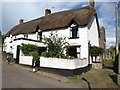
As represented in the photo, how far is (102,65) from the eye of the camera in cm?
2497

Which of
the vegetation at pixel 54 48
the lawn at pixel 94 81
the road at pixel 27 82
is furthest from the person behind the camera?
the vegetation at pixel 54 48

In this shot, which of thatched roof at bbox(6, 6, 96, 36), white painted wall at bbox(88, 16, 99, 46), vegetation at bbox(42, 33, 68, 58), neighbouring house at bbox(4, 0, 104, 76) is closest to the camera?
vegetation at bbox(42, 33, 68, 58)

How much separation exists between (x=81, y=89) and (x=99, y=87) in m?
1.85

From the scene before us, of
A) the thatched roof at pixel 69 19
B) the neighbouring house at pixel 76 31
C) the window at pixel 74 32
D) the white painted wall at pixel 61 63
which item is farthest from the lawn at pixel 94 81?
the thatched roof at pixel 69 19

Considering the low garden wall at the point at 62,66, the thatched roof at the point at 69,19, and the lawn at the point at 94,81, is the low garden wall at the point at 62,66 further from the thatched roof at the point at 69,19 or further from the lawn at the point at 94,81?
the thatched roof at the point at 69,19

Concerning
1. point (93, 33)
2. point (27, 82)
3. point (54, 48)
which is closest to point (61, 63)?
point (54, 48)

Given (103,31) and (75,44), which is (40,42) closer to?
(75,44)

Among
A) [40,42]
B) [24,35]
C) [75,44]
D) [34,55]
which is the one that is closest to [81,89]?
[34,55]

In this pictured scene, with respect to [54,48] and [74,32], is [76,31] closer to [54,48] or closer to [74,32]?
[74,32]

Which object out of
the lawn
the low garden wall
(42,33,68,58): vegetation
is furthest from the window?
the lawn

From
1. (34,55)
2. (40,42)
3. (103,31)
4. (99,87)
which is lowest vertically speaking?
(99,87)

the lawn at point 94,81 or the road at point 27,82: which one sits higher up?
the road at point 27,82

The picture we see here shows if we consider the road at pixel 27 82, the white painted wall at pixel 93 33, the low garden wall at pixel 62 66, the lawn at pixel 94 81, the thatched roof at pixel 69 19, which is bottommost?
the lawn at pixel 94 81

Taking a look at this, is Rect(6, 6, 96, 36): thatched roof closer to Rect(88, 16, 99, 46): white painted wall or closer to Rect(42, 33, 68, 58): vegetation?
Rect(88, 16, 99, 46): white painted wall
